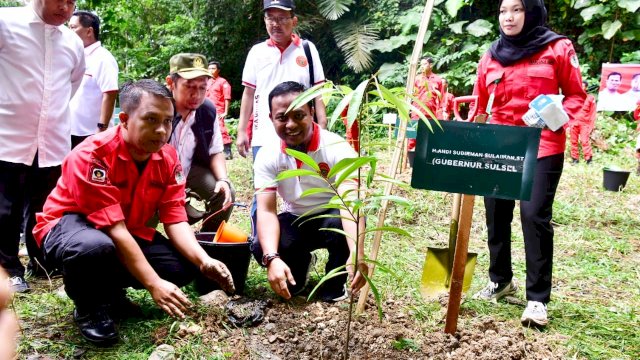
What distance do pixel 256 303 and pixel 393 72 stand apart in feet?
33.6

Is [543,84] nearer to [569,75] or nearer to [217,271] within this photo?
[569,75]

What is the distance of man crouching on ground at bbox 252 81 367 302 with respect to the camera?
2406 millimetres

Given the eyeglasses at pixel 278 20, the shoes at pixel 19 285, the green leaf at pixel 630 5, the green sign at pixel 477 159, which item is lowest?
the shoes at pixel 19 285

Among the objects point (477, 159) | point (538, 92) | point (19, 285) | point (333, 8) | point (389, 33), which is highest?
point (333, 8)

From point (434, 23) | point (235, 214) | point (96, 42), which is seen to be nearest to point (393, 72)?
point (434, 23)

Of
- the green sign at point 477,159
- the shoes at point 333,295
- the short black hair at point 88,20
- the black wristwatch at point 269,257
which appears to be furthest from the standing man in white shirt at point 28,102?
the green sign at point 477,159

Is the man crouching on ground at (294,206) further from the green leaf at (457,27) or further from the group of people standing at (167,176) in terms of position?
the green leaf at (457,27)

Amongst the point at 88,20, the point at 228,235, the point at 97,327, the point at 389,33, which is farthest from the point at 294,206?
the point at 389,33

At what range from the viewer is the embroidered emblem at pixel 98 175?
213 centimetres

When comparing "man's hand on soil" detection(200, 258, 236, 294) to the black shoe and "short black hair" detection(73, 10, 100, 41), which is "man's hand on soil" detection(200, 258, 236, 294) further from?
"short black hair" detection(73, 10, 100, 41)

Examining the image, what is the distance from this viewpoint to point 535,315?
2447 millimetres

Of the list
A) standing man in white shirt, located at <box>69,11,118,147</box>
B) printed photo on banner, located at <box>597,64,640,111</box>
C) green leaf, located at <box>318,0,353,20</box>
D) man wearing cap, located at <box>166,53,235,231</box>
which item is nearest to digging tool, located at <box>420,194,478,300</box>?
man wearing cap, located at <box>166,53,235,231</box>

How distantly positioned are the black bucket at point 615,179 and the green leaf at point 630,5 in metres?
5.48

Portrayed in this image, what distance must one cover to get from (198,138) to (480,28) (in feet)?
32.0
